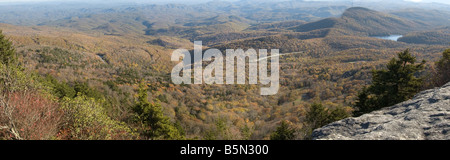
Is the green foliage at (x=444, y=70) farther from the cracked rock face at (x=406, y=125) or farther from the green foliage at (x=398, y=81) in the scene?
the cracked rock face at (x=406, y=125)

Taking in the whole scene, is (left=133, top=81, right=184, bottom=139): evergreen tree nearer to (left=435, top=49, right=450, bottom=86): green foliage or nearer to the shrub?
the shrub

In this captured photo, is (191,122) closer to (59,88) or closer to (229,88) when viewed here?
(59,88)

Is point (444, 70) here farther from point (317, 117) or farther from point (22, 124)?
point (22, 124)

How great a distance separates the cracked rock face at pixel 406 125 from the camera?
32.1 ft

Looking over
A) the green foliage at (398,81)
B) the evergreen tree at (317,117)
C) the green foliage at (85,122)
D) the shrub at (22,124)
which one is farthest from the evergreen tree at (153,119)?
the green foliage at (398,81)

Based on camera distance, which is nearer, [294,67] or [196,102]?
[196,102]

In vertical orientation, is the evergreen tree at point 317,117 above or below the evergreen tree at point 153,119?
below

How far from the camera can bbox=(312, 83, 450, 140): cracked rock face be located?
9.80 meters

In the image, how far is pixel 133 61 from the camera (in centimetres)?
14225

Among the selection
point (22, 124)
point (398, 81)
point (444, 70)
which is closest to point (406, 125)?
point (398, 81)

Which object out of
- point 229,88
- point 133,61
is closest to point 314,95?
point 229,88
